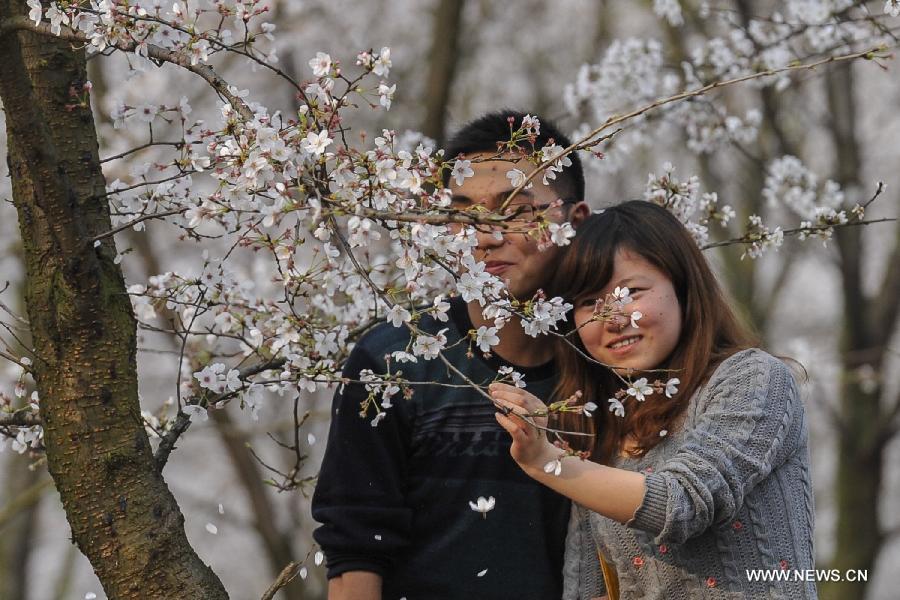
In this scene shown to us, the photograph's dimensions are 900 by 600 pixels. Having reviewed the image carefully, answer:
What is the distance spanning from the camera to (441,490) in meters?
2.32

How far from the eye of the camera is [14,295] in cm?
877

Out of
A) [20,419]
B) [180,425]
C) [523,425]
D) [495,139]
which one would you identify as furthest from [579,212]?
[20,419]

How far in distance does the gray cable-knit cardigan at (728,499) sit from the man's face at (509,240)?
19.3 inches

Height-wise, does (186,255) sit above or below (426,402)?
above

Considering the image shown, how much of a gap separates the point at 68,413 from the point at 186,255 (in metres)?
8.07

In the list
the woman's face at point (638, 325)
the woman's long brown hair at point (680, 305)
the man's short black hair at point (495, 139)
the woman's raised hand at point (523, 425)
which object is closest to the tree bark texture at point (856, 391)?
the man's short black hair at point (495, 139)

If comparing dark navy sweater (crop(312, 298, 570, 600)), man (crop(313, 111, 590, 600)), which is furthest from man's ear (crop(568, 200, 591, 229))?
dark navy sweater (crop(312, 298, 570, 600))

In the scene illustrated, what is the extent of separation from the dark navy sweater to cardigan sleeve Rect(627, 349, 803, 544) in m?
0.48

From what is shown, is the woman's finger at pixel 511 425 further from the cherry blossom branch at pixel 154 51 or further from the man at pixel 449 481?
the cherry blossom branch at pixel 154 51

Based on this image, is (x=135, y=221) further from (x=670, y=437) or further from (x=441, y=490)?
(x=670, y=437)

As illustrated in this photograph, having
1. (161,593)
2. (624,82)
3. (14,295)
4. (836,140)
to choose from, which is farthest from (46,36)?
(14,295)

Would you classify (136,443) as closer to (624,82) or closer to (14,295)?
(624,82)

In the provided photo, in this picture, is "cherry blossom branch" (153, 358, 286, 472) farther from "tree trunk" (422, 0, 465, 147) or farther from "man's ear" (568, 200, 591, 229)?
"tree trunk" (422, 0, 465, 147)

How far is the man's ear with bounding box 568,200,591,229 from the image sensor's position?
2.52 metres
